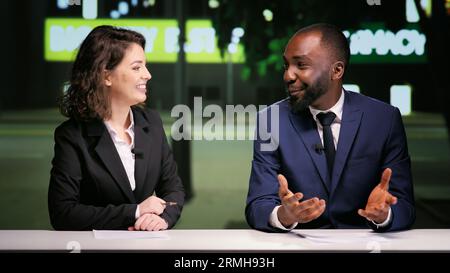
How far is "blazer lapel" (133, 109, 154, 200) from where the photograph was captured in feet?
7.89

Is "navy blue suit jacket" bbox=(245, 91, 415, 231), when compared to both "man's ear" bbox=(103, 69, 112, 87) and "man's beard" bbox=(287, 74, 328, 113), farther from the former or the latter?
"man's ear" bbox=(103, 69, 112, 87)

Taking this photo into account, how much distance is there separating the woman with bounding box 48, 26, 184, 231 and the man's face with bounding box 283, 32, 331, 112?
0.50m

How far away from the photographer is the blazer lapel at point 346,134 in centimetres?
238

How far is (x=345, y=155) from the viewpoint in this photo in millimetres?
2385

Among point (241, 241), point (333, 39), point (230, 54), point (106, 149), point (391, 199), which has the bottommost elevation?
point (241, 241)

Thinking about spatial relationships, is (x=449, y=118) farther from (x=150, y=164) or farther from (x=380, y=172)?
(x=150, y=164)

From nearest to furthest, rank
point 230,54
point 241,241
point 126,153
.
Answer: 1. point 241,241
2. point 126,153
3. point 230,54

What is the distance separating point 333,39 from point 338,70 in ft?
0.38

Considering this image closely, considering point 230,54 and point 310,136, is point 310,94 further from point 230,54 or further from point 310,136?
point 230,54

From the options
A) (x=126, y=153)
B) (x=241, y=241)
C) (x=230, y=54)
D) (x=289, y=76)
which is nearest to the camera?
(x=241, y=241)

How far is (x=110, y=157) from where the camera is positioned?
2.35m

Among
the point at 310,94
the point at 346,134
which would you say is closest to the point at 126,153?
the point at 310,94
